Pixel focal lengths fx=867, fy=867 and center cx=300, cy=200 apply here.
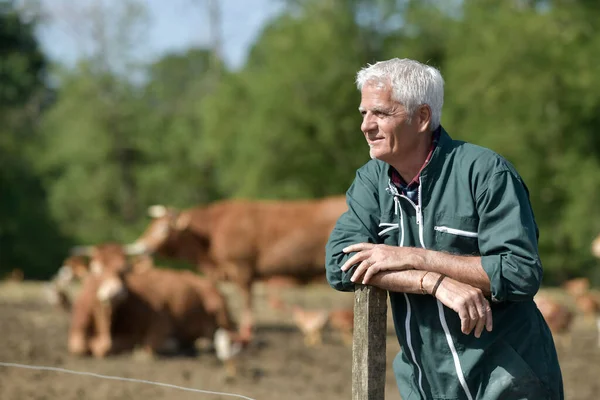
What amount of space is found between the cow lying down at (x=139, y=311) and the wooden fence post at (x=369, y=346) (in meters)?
6.07

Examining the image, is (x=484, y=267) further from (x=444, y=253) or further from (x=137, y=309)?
(x=137, y=309)

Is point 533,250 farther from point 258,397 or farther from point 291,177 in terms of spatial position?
point 291,177

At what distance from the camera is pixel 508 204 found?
2.39m

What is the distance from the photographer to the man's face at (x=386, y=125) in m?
2.55

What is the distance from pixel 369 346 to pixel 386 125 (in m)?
0.67

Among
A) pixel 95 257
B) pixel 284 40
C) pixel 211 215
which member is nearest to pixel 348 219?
pixel 95 257

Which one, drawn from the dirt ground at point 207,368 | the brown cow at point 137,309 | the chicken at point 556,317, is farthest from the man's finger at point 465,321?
the chicken at point 556,317

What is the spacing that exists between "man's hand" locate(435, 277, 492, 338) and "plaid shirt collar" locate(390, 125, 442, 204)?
30 centimetres

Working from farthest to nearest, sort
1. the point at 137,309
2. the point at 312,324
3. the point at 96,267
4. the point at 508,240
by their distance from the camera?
the point at 312,324
the point at 96,267
the point at 137,309
the point at 508,240

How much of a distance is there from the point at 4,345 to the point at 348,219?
24.5 ft

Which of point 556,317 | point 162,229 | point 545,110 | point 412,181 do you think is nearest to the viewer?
point 412,181

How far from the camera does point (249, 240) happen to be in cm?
1254

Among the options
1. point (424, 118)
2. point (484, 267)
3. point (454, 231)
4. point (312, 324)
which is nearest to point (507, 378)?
point (484, 267)

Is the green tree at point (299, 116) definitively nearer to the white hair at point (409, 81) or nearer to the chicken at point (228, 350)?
the chicken at point (228, 350)
